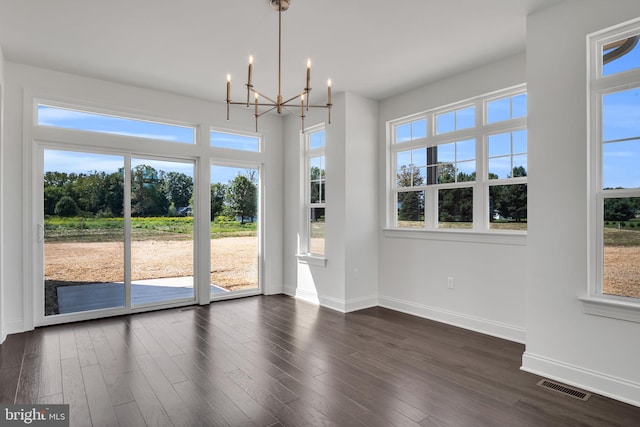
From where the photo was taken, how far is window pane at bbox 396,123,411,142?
4.92 metres

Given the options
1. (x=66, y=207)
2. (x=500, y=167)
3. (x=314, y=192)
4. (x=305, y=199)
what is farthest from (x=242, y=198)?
(x=500, y=167)

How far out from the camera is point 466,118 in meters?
4.23

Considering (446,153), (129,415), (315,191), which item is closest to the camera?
(129,415)

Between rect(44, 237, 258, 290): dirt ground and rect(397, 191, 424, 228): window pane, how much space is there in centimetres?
244

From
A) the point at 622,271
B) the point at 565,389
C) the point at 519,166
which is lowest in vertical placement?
the point at 565,389

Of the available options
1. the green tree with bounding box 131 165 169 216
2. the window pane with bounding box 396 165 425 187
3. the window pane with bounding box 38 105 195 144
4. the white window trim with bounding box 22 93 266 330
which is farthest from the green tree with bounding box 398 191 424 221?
the green tree with bounding box 131 165 169 216

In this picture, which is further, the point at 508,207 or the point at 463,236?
the point at 463,236

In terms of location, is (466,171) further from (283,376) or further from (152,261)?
A: (152,261)

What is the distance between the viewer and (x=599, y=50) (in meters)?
2.73

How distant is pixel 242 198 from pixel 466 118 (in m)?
3.47

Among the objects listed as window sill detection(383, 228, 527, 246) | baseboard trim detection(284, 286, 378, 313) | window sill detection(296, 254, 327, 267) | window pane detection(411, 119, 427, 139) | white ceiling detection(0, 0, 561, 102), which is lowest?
baseboard trim detection(284, 286, 378, 313)

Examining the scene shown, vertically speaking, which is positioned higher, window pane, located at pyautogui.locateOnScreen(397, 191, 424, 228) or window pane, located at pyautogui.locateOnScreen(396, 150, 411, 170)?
window pane, located at pyautogui.locateOnScreen(396, 150, 411, 170)

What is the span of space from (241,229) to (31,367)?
10.3 feet

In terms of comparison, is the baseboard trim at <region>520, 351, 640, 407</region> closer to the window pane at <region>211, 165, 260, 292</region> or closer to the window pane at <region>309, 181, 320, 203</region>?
the window pane at <region>309, 181, 320, 203</region>
